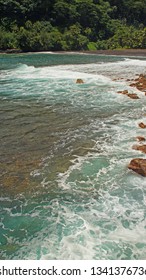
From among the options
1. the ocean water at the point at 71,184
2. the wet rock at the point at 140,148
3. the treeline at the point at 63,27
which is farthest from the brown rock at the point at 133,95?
the treeline at the point at 63,27

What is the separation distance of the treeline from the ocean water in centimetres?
6075

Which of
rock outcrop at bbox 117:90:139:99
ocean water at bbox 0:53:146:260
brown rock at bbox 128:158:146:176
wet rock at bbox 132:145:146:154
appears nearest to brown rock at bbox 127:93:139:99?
rock outcrop at bbox 117:90:139:99

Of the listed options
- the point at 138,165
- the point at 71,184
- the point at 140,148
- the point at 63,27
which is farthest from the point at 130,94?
the point at 63,27

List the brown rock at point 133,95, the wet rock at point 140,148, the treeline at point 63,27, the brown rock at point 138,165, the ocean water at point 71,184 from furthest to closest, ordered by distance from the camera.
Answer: the treeline at point 63,27
the brown rock at point 133,95
the wet rock at point 140,148
the brown rock at point 138,165
the ocean water at point 71,184

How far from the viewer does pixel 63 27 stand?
85.9m

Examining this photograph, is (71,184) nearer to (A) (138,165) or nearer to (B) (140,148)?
(A) (138,165)

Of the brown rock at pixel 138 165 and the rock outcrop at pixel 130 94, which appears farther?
the rock outcrop at pixel 130 94

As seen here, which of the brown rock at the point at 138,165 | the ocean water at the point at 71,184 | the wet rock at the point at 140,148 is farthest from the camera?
the wet rock at the point at 140,148

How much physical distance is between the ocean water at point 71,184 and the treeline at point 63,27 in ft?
199

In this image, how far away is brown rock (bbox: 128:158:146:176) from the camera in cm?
938

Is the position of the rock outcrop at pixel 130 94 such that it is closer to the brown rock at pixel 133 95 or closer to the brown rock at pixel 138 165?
the brown rock at pixel 133 95

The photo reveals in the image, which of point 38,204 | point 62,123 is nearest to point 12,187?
point 38,204

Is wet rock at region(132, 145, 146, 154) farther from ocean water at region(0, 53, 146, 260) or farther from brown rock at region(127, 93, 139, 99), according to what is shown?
brown rock at region(127, 93, 139, 99)

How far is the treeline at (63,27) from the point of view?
73.3 metres
